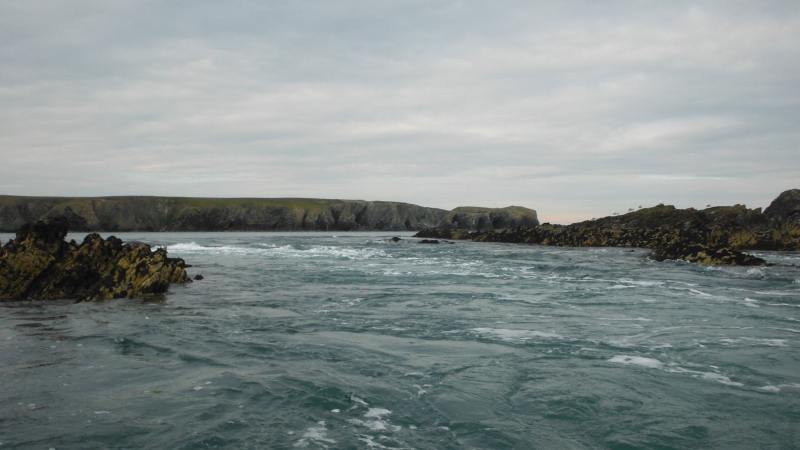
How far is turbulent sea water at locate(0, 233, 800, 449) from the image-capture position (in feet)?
15.0

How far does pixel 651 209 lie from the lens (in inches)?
2068

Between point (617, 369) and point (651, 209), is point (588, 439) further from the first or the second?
point (651, 209)

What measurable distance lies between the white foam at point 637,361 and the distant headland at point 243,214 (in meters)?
105

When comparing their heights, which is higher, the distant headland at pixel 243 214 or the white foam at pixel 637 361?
the distant headland at pixel 243 214

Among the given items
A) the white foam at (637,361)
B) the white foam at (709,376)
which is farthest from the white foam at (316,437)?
→ the white foam at (709,376)

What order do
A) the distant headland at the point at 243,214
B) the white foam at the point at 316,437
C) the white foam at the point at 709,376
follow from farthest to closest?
the distant headland at the point at 243,214, the white foam at the point at 709,376, the white foam at the point at 316,437

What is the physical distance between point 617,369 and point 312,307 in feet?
24.5

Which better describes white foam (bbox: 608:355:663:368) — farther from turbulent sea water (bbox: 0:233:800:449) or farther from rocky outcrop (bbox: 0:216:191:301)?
rocky outcrop (bbox: 0:216:191:301)

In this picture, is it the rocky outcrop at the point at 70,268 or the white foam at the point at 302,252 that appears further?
the white foam at the point at 302,252

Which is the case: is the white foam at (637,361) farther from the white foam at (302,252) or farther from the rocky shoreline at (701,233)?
the white foam at (302,252)

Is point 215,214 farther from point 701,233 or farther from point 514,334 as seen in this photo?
point 514,334

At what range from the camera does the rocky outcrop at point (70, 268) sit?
13.0m

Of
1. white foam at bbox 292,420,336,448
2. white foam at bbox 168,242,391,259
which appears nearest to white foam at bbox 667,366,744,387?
white foam at bbox 292,420,336,448

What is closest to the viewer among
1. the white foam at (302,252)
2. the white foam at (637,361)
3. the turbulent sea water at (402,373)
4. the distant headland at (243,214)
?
the turbulent sea water at (402,373)
